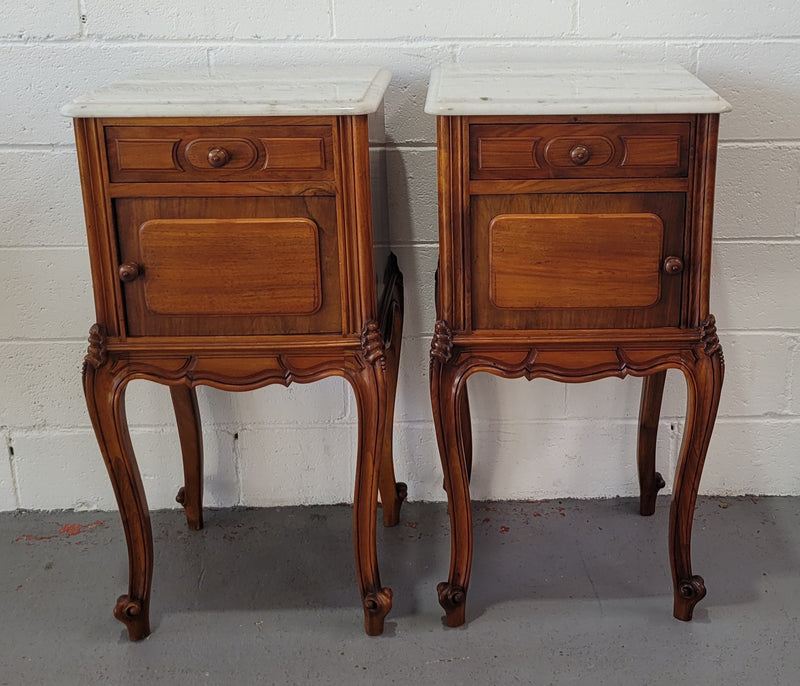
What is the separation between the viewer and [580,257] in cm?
155

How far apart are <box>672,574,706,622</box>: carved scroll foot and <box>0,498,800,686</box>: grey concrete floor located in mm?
28

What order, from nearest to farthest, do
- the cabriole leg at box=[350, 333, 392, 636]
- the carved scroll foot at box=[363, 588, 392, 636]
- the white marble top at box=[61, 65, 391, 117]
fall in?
the white marble top at box=[61, 65, 391, 117] → the cabriole leg at box=[350, 333, 392, 636] → the carved scroll foot at box=[363, 588, 392, 636]

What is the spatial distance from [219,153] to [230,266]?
184mm

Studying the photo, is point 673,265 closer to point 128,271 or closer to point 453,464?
point 453,464

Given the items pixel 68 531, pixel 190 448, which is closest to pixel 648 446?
pixel 190 448

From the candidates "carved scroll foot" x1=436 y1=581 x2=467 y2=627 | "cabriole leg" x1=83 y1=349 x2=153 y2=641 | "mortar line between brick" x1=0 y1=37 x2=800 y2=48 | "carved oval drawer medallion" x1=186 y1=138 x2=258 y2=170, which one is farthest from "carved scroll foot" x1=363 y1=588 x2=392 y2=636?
"mortar line between brick" x1=0 y1=37 x2=800 y2=48

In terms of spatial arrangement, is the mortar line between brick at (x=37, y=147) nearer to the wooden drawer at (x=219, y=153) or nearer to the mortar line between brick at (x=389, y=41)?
the mortar line between brick at (x=389, y=41)

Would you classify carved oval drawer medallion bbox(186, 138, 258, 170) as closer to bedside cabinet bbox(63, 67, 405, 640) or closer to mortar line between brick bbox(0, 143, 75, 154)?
bedside cabinet bbox(63, 67, 405, 640)

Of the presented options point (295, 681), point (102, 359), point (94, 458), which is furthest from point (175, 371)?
point (94, 458)

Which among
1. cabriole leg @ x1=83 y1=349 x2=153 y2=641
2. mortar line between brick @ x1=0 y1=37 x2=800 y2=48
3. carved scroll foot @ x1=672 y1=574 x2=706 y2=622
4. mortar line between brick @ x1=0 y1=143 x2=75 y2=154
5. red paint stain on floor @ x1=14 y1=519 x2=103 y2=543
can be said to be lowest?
red paint stain on floor @ x1=14 y1=519 x2=103 y2=543

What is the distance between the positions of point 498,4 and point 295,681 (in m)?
1.39

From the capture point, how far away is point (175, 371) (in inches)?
64.0

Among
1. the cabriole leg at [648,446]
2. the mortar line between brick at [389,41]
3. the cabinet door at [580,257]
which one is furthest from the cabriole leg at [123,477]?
the cabriole leg at [648,446]

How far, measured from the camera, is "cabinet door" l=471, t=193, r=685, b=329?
5.03 ft
